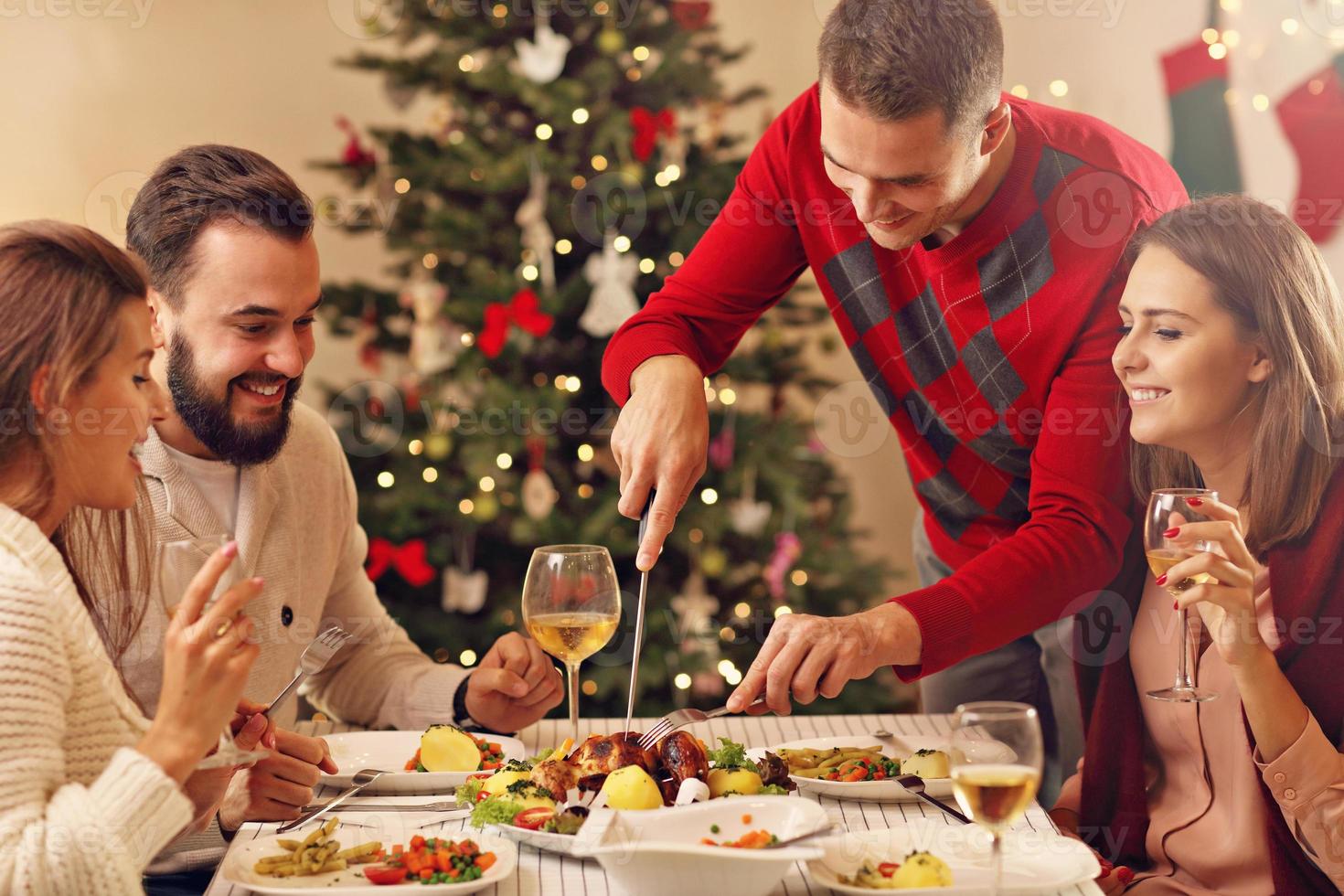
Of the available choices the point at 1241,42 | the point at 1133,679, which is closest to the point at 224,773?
the point at 1133,679

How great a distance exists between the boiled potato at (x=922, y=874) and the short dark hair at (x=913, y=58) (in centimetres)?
98

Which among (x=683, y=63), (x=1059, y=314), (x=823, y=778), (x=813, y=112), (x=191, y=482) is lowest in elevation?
(x=823, y=778)

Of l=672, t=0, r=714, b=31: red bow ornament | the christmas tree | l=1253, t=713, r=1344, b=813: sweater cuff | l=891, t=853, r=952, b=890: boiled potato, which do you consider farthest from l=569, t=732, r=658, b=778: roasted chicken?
l=672, t=0, r=714, b=31: red bow ornament

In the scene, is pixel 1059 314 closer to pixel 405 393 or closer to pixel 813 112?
pixel 813 112

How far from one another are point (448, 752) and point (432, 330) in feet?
7.49

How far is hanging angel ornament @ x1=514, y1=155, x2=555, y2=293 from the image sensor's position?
12.1ft

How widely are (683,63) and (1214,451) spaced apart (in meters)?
2.30

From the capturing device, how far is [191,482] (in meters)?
2.06

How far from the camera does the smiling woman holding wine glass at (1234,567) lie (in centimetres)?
163

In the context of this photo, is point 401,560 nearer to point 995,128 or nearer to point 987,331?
point 987,331

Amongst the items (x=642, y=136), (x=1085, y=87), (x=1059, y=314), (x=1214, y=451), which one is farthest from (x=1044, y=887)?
(x=1085, y=87)

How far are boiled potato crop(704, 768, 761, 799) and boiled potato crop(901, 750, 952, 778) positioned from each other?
0.80ft

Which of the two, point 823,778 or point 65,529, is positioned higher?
point 65,529

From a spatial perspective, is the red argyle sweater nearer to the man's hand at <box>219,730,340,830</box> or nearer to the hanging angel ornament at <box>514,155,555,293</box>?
the man's hand at <box>219,730,340,830</box>
